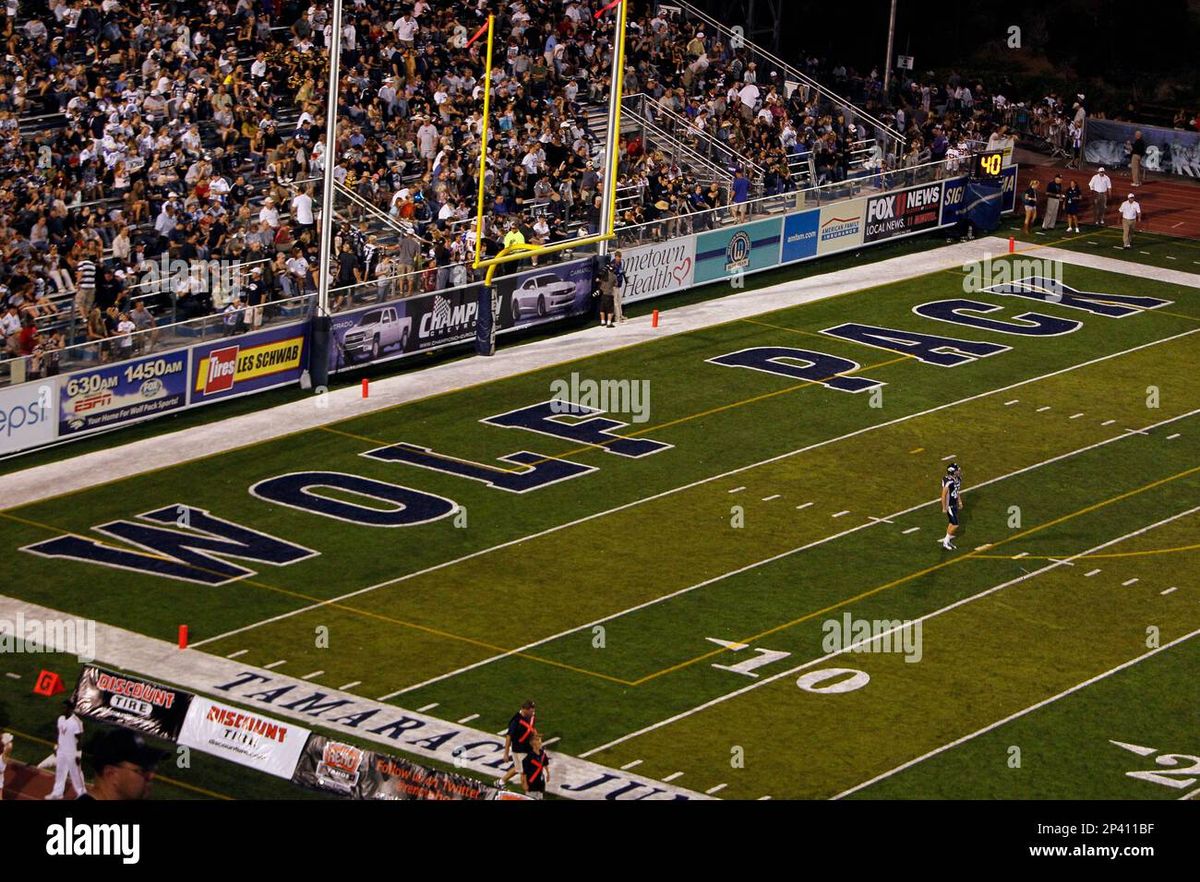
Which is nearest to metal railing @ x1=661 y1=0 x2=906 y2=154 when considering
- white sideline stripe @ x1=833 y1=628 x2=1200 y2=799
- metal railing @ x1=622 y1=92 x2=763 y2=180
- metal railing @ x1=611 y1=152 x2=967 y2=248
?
metal railing @ x1=611 y1=152 x2=967 y2=248

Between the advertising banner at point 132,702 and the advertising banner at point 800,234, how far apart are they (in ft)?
90.6

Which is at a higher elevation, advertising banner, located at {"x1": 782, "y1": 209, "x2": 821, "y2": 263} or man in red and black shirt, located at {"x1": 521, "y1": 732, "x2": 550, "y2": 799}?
advertising banner, located at {"x1": 782, "y1": 209, "x2": 821, "y2": 263}

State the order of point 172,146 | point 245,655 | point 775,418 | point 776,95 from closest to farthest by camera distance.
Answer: point 245,655
point 775,418
point 172,146
point 776,95

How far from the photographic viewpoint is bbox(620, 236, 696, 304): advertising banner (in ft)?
143

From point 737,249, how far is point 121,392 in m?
16.9

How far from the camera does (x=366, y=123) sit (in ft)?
149

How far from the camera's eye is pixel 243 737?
859 inches

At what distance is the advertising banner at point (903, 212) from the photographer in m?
49.5

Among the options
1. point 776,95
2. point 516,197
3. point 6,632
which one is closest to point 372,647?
point 6,632

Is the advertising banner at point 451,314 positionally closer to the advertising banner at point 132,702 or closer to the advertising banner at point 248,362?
the advertising banner at point 248,362

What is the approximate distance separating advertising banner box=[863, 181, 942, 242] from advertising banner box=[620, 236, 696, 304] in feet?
21.3

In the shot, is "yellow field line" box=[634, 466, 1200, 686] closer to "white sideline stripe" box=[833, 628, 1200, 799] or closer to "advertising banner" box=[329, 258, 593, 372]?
"white sideline stripe" box=[833, 628, 1200, 799]

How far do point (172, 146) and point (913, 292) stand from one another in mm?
17383
